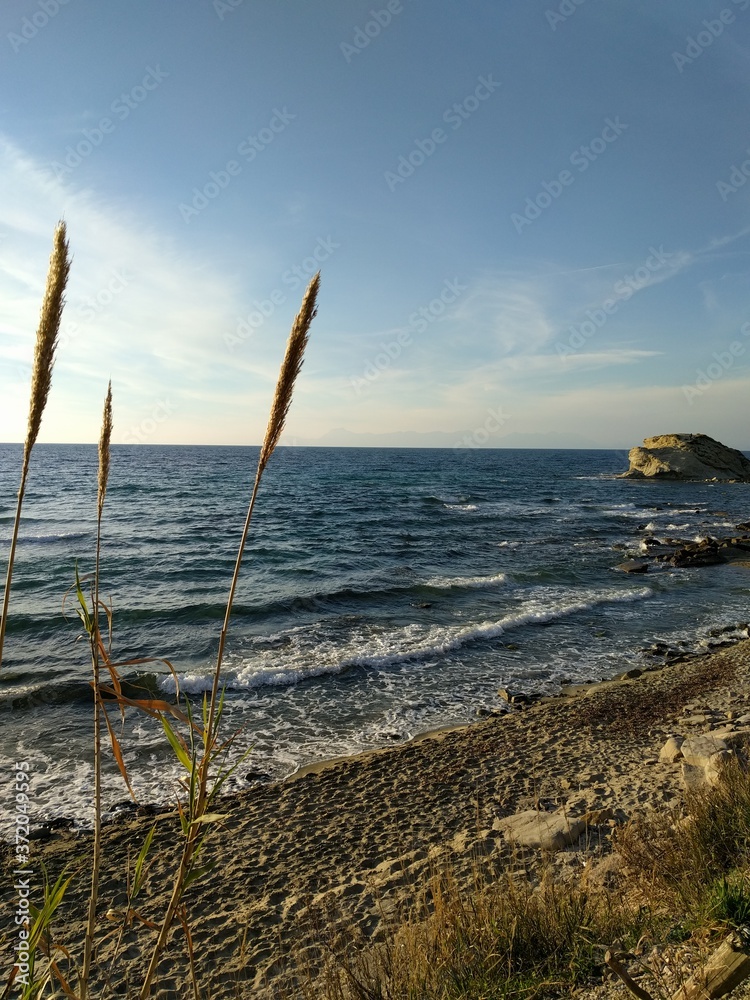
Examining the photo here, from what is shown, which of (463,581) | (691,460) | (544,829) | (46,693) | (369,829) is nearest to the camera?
(544,829)

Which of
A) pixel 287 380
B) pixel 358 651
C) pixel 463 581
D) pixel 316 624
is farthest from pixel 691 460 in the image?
pixel 287 380

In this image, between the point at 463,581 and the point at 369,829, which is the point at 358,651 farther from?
the point at 463,581

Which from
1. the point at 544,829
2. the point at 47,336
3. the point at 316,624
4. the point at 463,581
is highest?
the point at 47,336

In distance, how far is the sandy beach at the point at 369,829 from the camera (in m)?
5.08

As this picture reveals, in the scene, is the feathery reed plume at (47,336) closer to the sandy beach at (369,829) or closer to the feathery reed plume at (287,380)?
the feathery reed plume at (287,380)

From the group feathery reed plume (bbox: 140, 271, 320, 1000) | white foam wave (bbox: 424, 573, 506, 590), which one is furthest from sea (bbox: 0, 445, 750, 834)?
feathery reed plume (bbox: 140, 271, 320, 1000)

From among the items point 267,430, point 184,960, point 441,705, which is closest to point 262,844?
point 184,960

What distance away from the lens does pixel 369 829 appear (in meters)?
6.98

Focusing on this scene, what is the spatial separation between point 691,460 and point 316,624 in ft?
230

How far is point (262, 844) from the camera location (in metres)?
6.76

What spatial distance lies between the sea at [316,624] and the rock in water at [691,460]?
38.1 metres

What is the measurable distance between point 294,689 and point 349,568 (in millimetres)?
11586

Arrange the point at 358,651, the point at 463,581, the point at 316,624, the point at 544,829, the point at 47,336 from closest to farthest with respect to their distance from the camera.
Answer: the point at 47,336, the point at 544,829, the point at 358,651, the point at 316,624, the point at 463,581

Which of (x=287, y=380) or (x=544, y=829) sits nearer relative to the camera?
(x=287, y=380)
